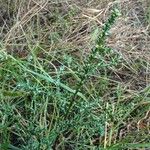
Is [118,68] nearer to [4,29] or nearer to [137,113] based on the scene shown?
[137,113]

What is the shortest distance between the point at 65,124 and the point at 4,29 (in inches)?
30.1

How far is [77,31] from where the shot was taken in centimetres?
200

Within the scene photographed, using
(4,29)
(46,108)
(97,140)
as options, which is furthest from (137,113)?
(4,29)

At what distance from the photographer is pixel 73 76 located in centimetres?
171

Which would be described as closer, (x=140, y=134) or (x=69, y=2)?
(x=140, y=134)

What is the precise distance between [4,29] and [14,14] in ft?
0.37

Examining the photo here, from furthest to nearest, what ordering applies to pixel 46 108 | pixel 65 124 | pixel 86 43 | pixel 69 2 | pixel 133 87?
pixel 69 2
pixel 86 43
pixel 133 87
pixel 46 108
pixel 65 124

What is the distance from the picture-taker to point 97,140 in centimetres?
153

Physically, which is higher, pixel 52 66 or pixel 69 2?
pixel 69 2

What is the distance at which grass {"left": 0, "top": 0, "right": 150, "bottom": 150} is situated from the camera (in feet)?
4.55

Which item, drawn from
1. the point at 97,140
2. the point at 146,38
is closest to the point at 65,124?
the point at 97,140

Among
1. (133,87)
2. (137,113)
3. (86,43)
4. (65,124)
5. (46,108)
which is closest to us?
(65,124)

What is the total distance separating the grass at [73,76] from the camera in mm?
1386

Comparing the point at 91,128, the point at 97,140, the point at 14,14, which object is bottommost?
the point at 97,140
